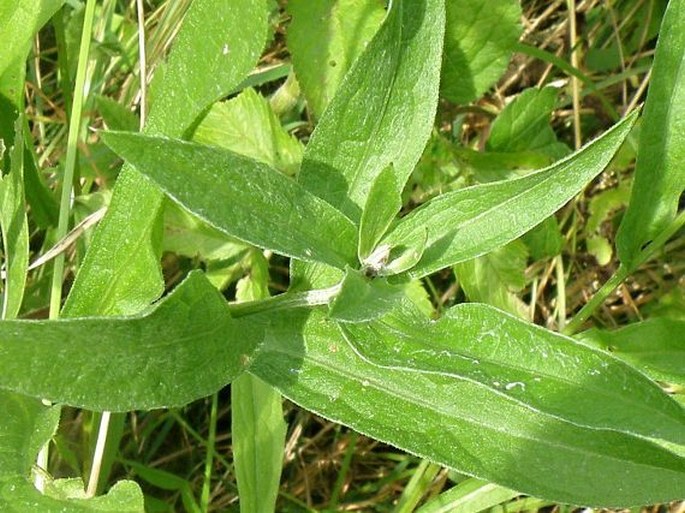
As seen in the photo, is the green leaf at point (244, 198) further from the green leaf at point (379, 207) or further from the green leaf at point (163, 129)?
the green leaf at point (163, 129)

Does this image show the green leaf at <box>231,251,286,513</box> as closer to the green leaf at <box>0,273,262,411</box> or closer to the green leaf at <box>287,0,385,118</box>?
the green leaf at <box>0,273,262,411</box>

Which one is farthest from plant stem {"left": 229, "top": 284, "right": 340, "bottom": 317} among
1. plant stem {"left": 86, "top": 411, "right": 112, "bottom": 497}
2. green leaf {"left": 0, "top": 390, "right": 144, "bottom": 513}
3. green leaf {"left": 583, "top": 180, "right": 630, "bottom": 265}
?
green leaf {"left": 583, "top": 180, "right": 630, "bottom": 265}

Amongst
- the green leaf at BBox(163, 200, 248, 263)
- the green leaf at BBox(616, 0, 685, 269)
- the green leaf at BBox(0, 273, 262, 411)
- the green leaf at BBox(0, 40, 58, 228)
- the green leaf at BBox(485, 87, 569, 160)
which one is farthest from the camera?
the green leaf at BBox(485, 87, 569, 160)

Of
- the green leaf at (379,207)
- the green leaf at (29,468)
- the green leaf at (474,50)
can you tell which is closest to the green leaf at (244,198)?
the green leaf at (379,207)

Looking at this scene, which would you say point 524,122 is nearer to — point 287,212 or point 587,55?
point 587,55

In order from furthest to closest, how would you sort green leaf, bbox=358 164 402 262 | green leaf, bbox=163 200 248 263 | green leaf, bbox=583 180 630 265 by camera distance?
green leaf, bbox=583 180 630 265 → green leaf, bbox=163 200 248 263 → green leaf, bbox=358 164 402 262
